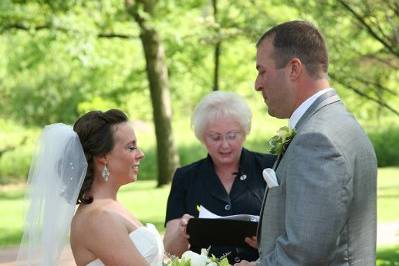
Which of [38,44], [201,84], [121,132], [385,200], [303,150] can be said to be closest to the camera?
[303,150]

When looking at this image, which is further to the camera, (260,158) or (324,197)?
(260,158)

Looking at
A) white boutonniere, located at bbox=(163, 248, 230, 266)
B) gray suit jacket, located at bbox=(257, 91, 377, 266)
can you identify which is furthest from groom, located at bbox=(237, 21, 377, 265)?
white boutonniere, located at bbox=(163, 248, 230, 266)

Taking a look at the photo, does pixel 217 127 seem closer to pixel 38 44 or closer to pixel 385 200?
pixel 385 200

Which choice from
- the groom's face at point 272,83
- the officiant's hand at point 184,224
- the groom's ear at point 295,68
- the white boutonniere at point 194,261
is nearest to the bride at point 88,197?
the white boutonniere at point 194,261

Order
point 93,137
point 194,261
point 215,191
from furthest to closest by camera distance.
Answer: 1. point 215,191
2. point 93,137
3. point 194,261

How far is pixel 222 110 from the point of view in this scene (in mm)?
5570

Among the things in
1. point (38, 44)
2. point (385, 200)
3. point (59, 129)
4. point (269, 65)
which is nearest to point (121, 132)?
point (59, 129)

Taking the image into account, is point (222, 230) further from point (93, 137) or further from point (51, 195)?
point (51, 195)

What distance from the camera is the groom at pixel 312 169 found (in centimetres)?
313

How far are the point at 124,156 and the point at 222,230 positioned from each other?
2.17ft

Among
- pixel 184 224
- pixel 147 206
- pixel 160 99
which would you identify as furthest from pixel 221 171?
pixel 160 99

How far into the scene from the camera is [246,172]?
5578mm

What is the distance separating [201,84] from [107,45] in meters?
3.63

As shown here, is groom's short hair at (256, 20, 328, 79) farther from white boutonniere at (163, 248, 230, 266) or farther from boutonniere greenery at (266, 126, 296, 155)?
white boutonniere at (163, 248, 230, 266)
